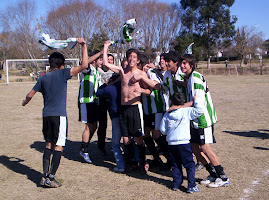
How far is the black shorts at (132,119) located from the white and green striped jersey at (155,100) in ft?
1.17

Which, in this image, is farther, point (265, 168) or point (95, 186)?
point (265, 168)

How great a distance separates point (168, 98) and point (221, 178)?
160 cm

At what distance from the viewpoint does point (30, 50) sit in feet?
164

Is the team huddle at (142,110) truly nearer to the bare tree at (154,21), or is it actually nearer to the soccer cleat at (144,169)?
the soccer cleat at (144,169)

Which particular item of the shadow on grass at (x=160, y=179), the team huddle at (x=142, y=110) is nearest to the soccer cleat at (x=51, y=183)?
the team huddle at (x=142, y=110)

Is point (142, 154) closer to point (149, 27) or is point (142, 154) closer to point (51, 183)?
point (51, 183)

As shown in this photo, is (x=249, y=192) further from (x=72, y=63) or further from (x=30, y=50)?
(x=30, y=50)

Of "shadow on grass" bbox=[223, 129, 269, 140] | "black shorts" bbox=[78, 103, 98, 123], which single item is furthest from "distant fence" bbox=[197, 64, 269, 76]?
"black shorts" bbox=[78, 103, 98, 123]

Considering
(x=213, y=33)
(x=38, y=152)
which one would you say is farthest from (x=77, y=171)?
(x=213, y=33)

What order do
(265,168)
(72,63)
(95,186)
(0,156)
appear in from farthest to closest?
(72,63), (0,156), (265,168), (95,186)

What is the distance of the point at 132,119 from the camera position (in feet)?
17.3

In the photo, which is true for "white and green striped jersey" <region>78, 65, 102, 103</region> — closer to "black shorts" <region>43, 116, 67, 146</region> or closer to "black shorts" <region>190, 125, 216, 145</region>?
"black shorts" <region>43, 116, 67, 146</region>

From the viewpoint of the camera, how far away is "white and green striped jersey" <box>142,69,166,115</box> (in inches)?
220

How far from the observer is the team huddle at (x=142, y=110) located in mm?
4512
